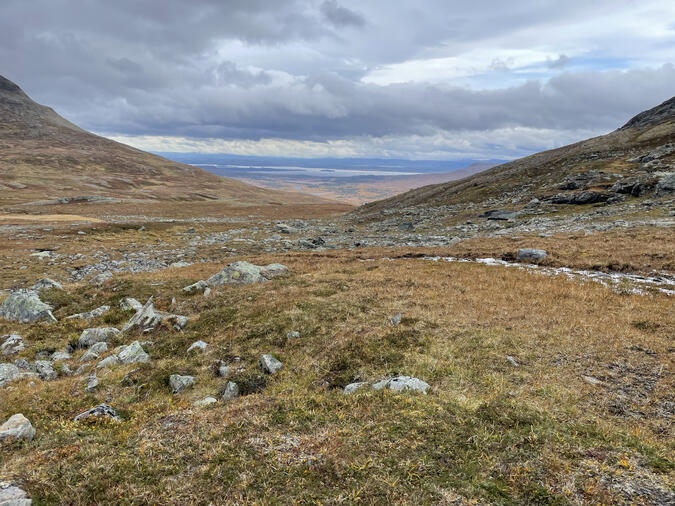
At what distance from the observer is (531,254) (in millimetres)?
25125

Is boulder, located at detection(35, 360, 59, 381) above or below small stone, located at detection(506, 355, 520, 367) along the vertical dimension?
below

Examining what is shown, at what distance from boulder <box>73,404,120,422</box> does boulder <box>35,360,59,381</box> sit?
4.50 metres

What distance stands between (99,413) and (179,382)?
2.46 meters

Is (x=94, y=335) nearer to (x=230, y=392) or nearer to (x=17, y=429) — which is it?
(x=17, y=429)

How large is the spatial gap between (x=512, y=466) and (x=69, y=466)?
8563 millimetres

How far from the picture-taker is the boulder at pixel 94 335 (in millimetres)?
15016

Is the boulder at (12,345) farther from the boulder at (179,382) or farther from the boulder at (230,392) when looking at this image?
the boulder at (230,392)

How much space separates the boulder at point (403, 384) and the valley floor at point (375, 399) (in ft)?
1.06

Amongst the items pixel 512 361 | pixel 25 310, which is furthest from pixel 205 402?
pixel 25 310

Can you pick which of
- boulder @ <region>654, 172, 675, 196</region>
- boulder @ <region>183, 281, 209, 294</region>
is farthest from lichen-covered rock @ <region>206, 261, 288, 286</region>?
boulder @ <region>654, 172, 675, 196</region>

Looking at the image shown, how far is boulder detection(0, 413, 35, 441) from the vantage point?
7.56 m

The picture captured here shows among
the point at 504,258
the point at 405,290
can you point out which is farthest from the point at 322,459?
the point at 504,258

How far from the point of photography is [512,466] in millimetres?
6469

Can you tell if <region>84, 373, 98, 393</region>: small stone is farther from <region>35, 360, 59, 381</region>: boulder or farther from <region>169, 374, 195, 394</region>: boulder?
<region>169, 374, 195, 394</region>: boulder
